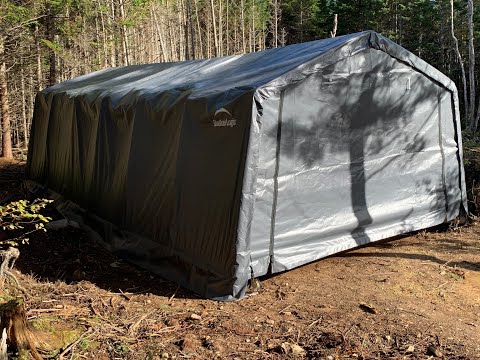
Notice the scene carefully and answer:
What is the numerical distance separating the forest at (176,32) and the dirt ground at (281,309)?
6962 millimetres

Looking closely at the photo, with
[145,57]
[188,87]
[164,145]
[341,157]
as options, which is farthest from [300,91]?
[145,57]

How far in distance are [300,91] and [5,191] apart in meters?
7.79

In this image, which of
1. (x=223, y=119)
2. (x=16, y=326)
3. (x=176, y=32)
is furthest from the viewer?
(x=176, y=32)

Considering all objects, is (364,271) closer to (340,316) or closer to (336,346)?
(340,316)

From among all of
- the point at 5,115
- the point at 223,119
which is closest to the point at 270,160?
the point at 223,119

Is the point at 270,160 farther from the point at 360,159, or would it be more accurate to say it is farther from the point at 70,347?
the point at 70,347

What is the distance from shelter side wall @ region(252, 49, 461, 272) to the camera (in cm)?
508

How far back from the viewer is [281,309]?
171 inches

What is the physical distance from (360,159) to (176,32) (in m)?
36.5

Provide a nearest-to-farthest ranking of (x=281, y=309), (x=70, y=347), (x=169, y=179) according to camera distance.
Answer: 1. (x=70, y=347)
2. (x=281, y=309)
3. (x=169, y=179)

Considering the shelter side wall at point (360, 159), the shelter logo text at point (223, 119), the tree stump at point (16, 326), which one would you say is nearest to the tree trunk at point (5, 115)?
the shelter logo text at point (223, 119)

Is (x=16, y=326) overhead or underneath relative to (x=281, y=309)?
overhead

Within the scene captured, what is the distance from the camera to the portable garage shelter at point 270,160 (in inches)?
184

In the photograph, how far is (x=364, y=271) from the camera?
17.4 ft
